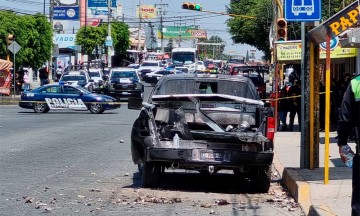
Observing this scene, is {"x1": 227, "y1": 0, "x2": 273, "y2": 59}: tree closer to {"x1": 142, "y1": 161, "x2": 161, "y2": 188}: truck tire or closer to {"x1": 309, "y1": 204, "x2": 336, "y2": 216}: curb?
{"x1": 142, "y1": 161, "x2": 161, "y2": 188}: truck tire

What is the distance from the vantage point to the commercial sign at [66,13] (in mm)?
75688

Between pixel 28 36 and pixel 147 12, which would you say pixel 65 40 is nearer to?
pixel 147 12

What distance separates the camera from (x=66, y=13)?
7638 centimetres

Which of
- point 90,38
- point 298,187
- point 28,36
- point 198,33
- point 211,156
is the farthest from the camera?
point 198,33

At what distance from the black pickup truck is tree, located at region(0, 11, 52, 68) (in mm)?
38499

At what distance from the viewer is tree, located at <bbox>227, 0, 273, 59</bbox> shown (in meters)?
60.5

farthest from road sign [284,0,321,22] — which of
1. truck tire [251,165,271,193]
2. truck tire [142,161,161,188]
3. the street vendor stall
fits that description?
the street vendor stall

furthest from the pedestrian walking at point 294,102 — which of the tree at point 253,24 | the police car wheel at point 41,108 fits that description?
the tree at point 253,24

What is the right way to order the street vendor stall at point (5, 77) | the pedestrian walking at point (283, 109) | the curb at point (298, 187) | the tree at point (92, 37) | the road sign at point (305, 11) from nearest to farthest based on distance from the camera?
the curb at point (298, 187)
the road sign at point (305, 11)
the pedestrian walking at point (283, 109)
the street vendor stall at point (5, 77)
the tree at point (92, 37)

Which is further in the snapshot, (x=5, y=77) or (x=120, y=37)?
(x=120, y=37)

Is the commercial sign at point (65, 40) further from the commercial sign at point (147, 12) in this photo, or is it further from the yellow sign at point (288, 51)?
the yellow sign at point (288, 51)

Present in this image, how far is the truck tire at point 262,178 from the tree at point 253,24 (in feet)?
138

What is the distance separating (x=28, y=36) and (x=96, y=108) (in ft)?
66.8

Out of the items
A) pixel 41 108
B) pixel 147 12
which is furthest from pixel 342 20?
pixel 147 12
